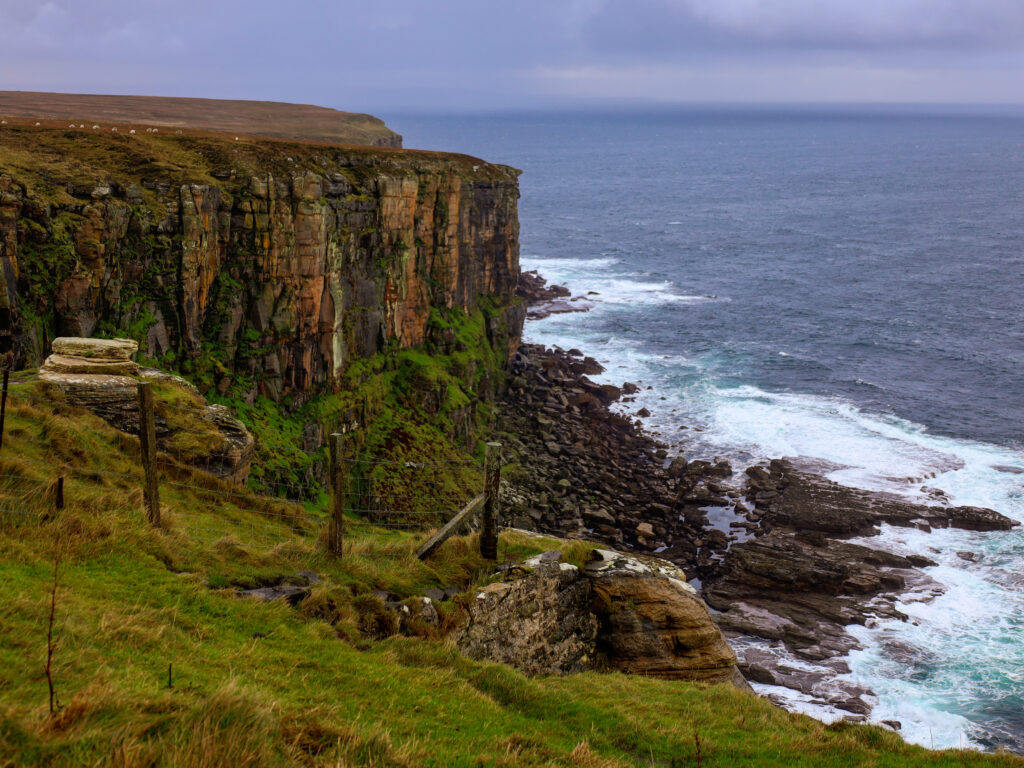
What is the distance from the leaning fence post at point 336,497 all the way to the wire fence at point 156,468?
0.06 ft

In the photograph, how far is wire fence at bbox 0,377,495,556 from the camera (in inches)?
525

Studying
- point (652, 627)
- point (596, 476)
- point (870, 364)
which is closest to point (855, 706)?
point (652, 627)

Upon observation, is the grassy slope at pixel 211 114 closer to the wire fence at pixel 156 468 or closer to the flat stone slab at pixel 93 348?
the flat stone slab at pixel 93 348

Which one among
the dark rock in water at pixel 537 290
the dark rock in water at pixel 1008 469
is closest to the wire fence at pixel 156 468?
the dark rock in water at pixel 1008 469

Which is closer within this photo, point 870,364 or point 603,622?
point 603,622

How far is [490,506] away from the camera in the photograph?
625 inches

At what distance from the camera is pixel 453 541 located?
1636 centimetres

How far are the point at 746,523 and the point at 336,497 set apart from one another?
3401 centimetres

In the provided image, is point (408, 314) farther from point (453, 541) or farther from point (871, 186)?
point (871, 186)

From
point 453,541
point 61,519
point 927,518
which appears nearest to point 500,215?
point 927,518

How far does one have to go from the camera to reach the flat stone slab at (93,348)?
69.6 feet

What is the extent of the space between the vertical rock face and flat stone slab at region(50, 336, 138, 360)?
8473mm

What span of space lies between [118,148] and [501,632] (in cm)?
3479

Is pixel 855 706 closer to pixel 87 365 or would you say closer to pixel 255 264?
pixel 87 365
